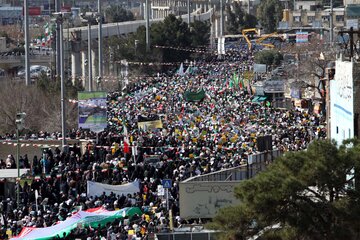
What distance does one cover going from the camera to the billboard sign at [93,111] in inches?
1672

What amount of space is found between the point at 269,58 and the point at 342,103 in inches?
2185

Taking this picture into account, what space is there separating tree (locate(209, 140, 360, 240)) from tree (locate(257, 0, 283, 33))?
96277 millimetres

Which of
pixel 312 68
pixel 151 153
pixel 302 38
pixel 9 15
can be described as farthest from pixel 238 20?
pixel 151 153

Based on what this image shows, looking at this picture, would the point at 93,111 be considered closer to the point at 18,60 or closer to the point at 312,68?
the point at 312,68

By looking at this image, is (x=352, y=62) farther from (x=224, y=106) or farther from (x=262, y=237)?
(x=224, y=106)

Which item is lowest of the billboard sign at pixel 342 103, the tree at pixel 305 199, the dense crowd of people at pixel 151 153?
the dense crowd of people at pixel 151 153

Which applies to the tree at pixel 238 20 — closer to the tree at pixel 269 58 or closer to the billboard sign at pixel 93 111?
the tree at pixel 269 58

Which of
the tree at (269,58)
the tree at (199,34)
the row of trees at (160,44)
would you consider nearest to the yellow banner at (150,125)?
the tree at (269,58)

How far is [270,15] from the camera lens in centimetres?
12156

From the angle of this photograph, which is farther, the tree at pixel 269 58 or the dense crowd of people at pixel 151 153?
the tree at pixel 269 58

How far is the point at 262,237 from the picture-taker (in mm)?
22875

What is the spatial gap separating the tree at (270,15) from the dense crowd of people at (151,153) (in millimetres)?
55583

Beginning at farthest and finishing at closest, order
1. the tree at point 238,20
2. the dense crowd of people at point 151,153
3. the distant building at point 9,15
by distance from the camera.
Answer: the distant building at point 9,15 < the tree at point 238,20 < the dense crowd of people at point 151,153

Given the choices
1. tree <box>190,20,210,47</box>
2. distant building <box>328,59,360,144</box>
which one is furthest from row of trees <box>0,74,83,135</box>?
tree <box>190,20,210,47</box>
